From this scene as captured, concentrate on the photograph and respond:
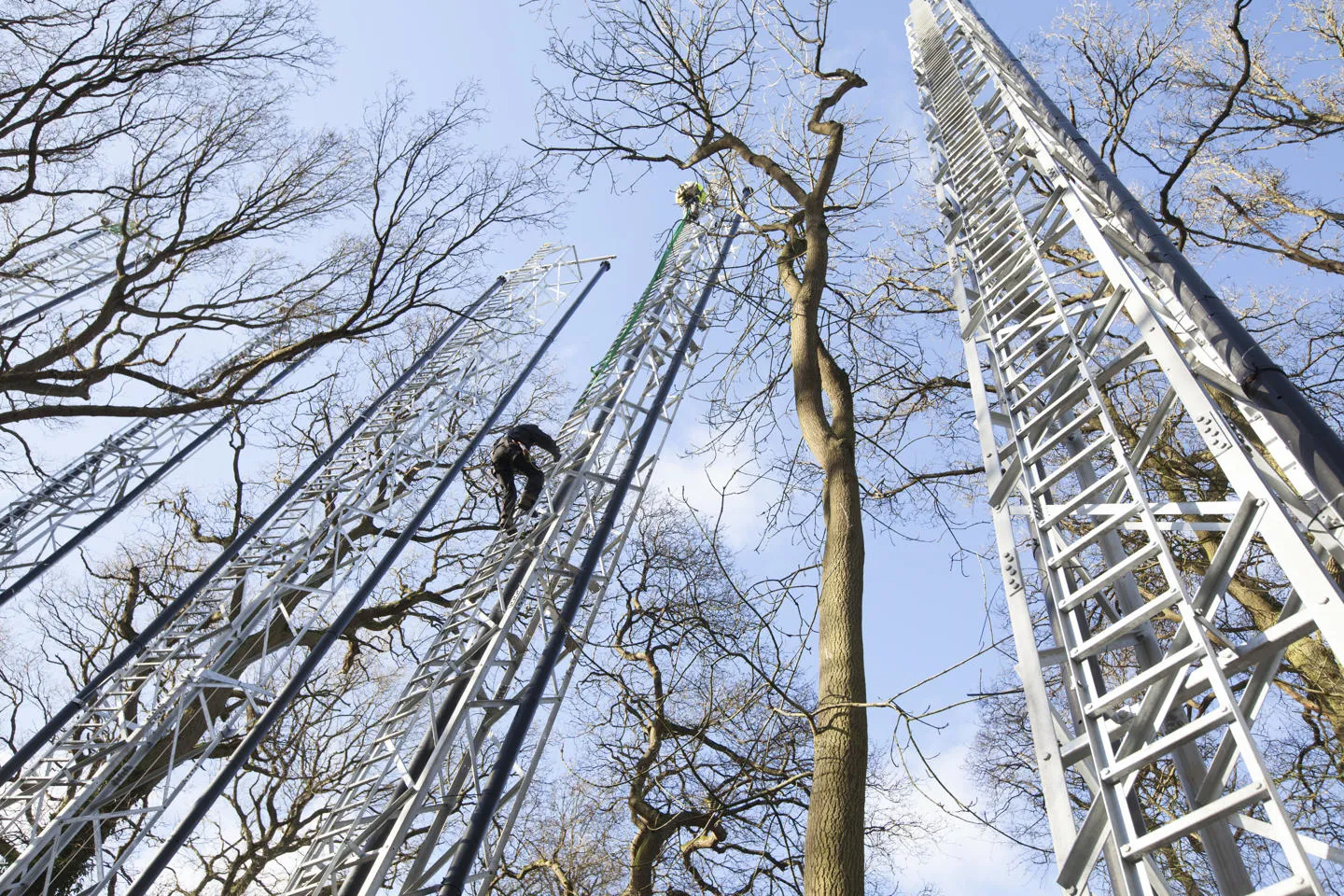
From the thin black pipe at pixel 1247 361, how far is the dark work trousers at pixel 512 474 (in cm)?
588

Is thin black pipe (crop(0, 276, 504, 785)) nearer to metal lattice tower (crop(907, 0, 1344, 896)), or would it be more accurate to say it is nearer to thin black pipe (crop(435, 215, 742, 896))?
thin black pipe (crop(435, 215, 742, 896))

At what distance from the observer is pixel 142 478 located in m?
11.3

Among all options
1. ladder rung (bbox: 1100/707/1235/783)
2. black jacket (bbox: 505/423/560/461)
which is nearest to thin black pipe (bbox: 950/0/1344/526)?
ladder rung (bbox: 1100/707/1235/783)

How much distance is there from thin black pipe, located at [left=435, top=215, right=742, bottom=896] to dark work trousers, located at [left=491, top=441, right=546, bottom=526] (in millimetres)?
1258

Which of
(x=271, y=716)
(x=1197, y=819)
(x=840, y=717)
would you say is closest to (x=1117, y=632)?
(x=1197, y=819)

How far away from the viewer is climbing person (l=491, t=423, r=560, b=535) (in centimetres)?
904

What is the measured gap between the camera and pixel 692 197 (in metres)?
12.0

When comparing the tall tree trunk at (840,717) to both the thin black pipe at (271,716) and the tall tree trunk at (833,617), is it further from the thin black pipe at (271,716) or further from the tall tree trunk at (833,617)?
the thin black pipe at (271,716)

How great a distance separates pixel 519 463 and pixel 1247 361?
7112 millimetres

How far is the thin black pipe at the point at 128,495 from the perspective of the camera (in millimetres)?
8438

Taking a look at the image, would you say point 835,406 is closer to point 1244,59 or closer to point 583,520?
point 583,520

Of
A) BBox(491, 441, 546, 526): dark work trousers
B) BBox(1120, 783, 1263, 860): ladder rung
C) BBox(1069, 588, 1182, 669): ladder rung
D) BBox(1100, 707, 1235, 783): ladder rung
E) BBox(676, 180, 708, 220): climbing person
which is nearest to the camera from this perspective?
BBox(1120, 783, 1263, 860): ladder rung

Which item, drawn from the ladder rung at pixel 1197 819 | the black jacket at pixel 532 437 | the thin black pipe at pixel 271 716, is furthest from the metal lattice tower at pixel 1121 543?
the thin black pipe at pixel 271 716

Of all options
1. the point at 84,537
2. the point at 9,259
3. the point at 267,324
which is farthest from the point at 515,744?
the point at 9,259
